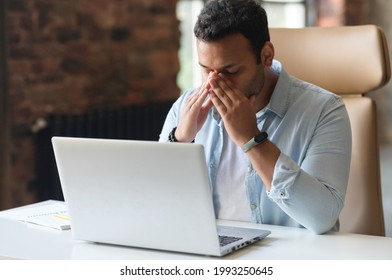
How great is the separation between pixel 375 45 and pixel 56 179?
1868mm

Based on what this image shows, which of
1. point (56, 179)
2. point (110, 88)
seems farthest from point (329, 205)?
point (110, 88)

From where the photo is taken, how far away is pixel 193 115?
76.4 inches

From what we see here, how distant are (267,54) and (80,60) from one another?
6.49 ft

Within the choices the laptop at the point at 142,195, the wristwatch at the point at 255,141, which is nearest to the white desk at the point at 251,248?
the laptop at the point at 142,195

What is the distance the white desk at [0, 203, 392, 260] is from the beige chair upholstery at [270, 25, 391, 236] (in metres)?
0.48

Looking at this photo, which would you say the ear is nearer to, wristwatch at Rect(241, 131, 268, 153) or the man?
the man

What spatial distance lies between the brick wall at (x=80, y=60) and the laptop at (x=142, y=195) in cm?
183

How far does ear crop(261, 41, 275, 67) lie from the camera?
6.47ft

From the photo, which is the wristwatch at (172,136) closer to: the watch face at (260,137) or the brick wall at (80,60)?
the watch face at (260,137)

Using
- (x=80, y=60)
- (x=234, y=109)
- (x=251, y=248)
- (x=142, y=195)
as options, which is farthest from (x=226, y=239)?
(x=80, y=60)

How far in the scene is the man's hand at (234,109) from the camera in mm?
1787

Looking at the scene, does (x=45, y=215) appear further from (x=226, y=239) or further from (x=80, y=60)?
(x=80, y=60)

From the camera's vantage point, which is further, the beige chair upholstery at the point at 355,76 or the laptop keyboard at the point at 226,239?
the beige chair upholstery at the point at 355,76

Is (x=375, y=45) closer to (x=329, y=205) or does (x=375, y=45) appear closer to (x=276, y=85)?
(x=276, y=85)
